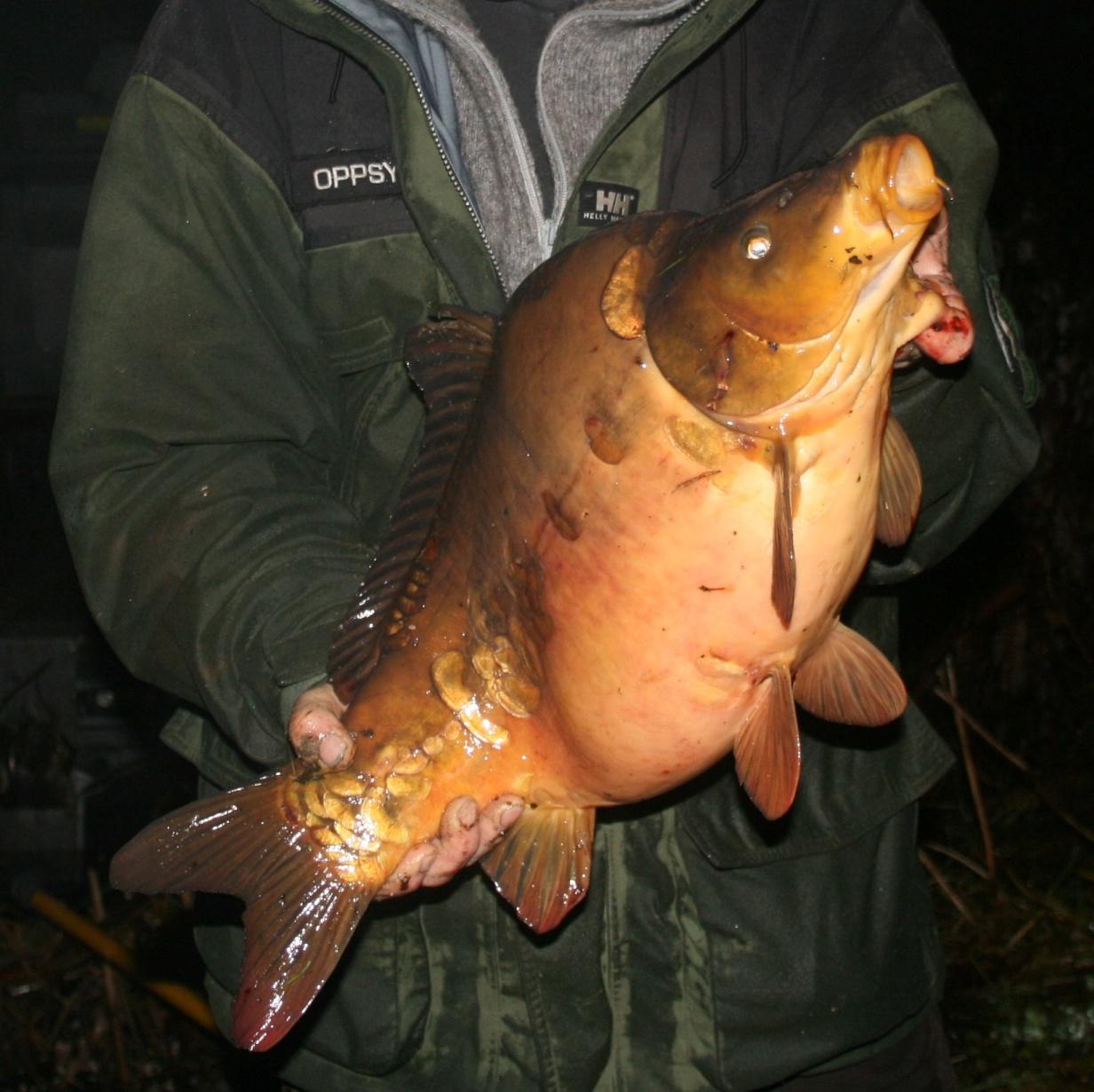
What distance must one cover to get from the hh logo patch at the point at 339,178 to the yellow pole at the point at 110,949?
2604 millimetres

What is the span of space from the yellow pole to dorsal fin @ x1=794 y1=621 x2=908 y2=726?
107 inches

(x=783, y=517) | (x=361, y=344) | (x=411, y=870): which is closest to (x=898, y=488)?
(x=783, y=517)

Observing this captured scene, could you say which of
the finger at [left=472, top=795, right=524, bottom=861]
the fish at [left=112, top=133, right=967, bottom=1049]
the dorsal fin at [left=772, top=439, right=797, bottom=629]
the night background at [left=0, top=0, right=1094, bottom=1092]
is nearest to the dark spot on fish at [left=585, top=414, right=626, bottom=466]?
the fish at [left=112, top=133, right=967, bottom=1049]

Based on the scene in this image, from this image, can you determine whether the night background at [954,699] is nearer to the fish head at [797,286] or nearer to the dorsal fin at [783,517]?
the dorsal fin at [783,517]

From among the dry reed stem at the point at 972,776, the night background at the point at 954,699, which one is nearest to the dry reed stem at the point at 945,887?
the night background at the point at 954,699

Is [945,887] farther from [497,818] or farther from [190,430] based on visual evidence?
[190,430]

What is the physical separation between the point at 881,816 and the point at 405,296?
1010 millimetres

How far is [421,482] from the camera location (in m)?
1.71

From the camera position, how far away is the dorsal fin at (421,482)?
1628mm

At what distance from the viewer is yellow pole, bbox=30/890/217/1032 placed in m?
3.80

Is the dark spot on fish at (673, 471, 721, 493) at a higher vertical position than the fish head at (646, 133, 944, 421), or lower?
lower

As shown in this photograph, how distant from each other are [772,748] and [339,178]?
0.97 m

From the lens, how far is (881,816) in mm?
2039

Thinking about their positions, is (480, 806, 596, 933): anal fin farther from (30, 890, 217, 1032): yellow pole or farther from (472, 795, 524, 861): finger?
(30, 890, 217, 1032): yellow pole
